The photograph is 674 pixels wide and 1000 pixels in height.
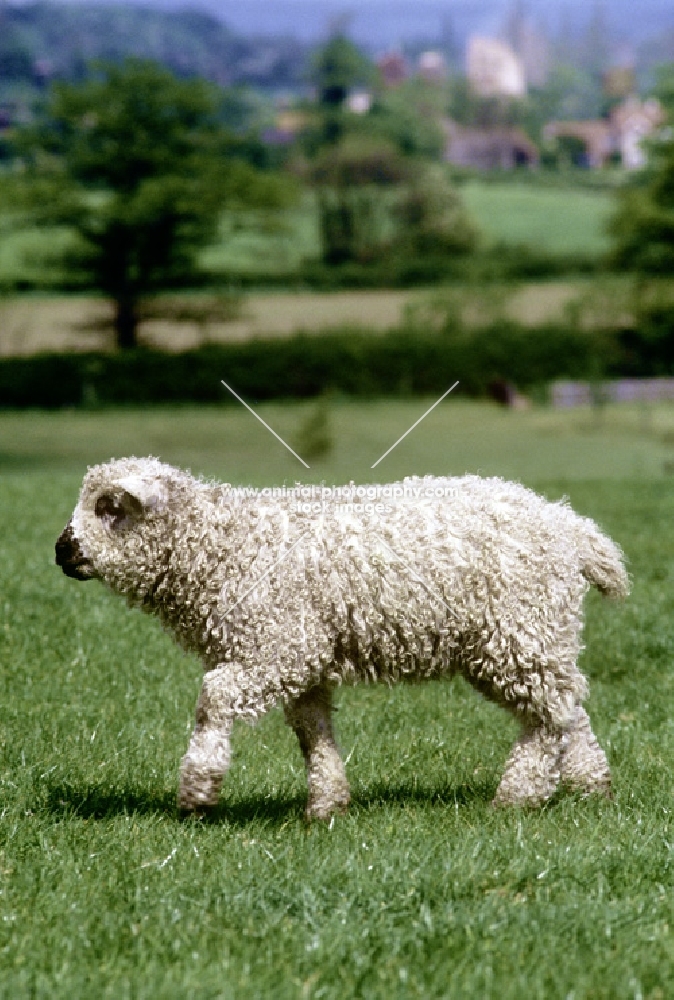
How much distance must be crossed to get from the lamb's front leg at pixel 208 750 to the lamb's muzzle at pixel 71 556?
0.66m

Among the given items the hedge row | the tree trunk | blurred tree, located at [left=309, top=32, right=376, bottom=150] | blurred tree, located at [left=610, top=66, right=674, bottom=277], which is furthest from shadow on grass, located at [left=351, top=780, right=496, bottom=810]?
blurred tree, located at [left=309, top=32, right=376, bottom=150]

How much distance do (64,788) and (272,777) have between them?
925 mm

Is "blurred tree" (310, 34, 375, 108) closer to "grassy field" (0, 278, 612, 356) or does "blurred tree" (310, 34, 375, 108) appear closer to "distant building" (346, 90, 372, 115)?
"distant building" (346, 90, 372, 115)

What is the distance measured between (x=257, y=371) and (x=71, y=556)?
128 feet

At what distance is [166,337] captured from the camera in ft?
160

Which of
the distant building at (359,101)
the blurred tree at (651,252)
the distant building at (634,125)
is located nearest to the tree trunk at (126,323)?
the blurred tree at (651,252)

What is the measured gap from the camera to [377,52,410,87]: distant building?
85.4m

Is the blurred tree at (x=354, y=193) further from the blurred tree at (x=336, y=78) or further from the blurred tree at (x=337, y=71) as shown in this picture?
the blurred tree at (x=337, y=71)

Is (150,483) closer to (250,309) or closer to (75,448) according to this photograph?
(75,448)

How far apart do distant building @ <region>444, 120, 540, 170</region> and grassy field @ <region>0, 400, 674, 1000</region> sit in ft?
232

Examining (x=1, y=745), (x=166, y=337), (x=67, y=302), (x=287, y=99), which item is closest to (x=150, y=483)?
(x=1, y=745)

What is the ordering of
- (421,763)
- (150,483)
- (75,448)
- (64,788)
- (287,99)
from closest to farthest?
(150,483), (64,788), (421,763), (75,448), (287,99)

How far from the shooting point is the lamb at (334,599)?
5.50 m

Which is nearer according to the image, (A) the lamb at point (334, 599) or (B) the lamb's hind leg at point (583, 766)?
(A) the lamb at point (334, 599)
